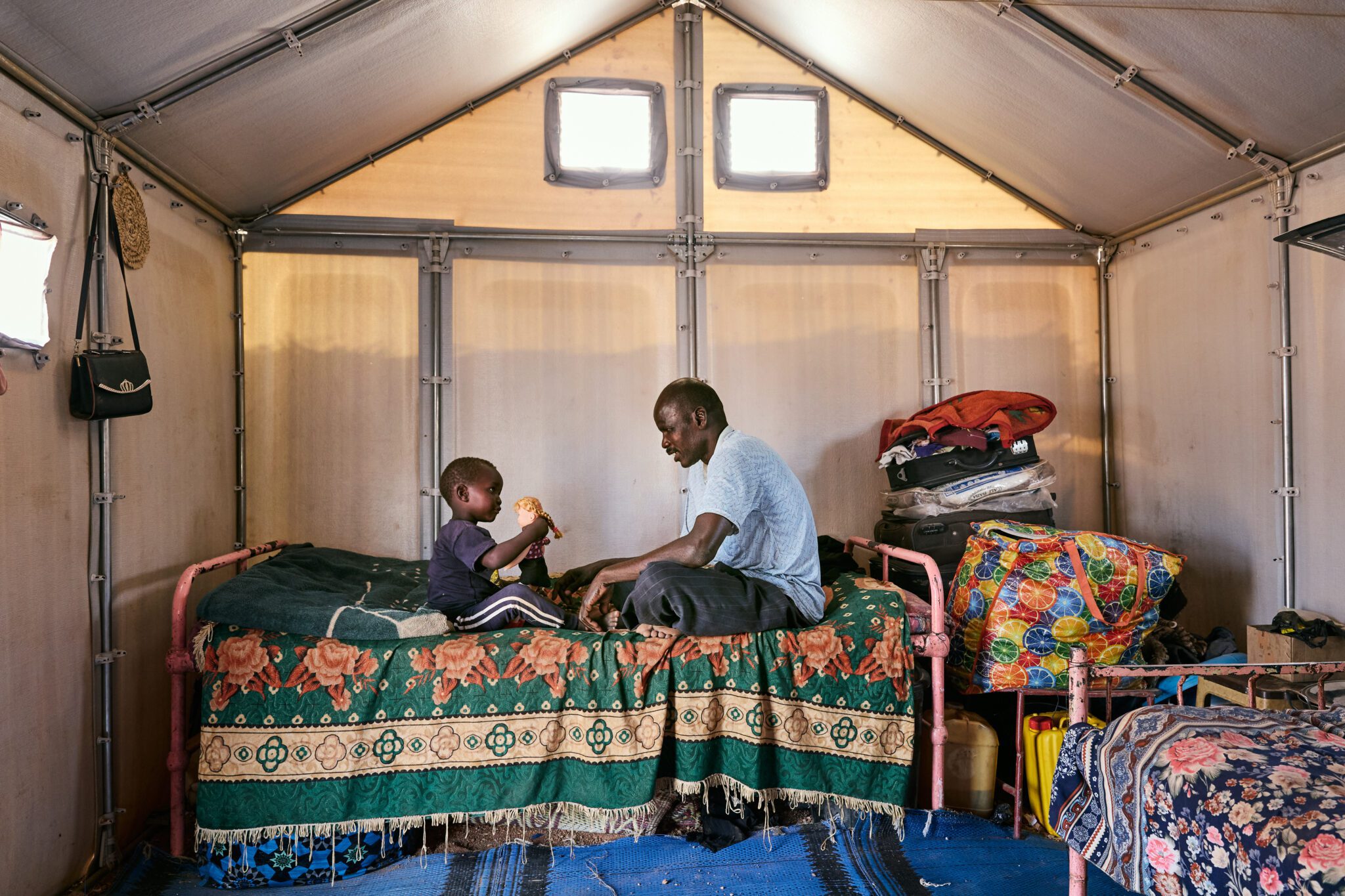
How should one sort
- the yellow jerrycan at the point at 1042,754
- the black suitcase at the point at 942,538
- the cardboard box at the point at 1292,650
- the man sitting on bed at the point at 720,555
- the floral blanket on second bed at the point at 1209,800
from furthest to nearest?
the black suitcase at the point at 942,538
the cardboard box at the point at 1292,650
the yellow jerrycan at the point at 1042,754
the man sitting on bed at the point at 720,555
the floral blanket on second bed at the point at 1209,800

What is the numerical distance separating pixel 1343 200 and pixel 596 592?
3.60m

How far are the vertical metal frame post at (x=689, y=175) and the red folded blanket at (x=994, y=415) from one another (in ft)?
4.67

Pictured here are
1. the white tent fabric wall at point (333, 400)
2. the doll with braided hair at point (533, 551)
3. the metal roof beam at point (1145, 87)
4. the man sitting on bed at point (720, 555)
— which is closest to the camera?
the man sitting on bed at point (720, 555)

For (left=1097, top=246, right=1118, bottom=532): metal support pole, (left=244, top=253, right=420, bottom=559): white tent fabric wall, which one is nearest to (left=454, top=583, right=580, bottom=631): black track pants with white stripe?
(left=244, top=253, right=420, bottom=559): white tent fabric wall

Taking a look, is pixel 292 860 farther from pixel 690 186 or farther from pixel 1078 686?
pixel 690 186

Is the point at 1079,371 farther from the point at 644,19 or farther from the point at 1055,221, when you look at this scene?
the point at 644,19

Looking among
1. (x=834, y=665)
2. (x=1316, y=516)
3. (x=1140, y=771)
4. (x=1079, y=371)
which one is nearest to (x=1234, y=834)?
(x=1140, y=771)

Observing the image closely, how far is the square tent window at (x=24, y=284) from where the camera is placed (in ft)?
8.45

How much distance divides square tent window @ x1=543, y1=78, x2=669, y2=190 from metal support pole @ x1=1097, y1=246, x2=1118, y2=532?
290 cm

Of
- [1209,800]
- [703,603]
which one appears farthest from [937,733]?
[1209,800]

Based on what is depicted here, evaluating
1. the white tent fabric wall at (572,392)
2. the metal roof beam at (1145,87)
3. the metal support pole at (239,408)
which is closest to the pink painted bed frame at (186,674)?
the metal support pole at (239,408)

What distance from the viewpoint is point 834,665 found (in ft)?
10.2

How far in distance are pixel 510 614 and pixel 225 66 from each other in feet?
8.14

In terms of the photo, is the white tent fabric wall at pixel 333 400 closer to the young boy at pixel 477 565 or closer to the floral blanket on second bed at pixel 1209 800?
the young boy at pixel 477 565
